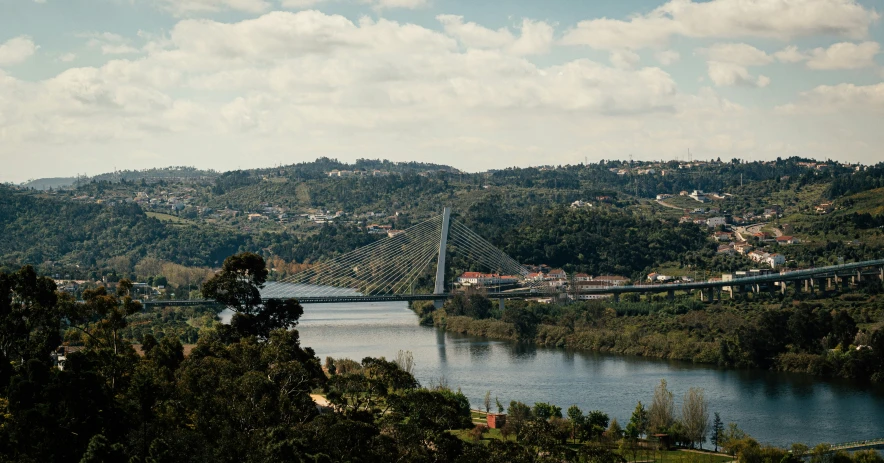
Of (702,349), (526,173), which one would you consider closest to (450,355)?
(702,349)

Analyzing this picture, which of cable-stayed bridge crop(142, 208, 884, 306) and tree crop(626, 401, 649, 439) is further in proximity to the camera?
cable-stayed bridge crop(142, 208, 884, 306)

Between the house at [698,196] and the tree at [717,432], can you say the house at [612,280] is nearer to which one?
the tree at [717,432]

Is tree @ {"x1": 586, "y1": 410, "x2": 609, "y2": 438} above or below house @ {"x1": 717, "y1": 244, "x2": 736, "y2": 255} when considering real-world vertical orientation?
below

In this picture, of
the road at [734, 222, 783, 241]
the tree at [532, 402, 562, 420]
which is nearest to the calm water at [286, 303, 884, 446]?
the tree at [532, 402, 562, 420]

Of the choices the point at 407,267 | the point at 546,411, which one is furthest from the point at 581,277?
the point at 546,411

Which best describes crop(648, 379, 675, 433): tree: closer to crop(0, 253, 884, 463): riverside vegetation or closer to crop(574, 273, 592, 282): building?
crop(0, 253, 884, 463): riverside vegetation

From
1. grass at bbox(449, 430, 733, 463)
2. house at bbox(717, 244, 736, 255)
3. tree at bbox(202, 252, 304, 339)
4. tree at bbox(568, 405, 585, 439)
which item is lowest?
grass at bbox(449, 430, 733, 463)
